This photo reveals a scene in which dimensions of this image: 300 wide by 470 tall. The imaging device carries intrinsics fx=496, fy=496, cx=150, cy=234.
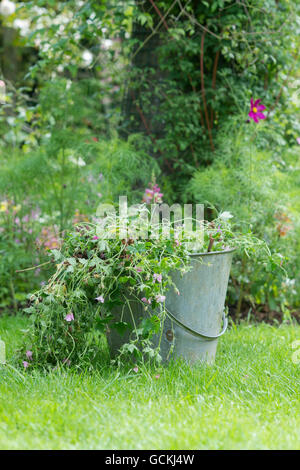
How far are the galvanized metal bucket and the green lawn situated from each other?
0.09m

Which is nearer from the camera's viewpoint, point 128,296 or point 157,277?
point 157,277

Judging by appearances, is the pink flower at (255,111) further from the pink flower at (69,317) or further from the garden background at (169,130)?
the pink flower at (69,317)

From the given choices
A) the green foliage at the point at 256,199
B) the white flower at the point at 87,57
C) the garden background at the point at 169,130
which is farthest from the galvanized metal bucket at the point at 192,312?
the white flower at the point at 87,57

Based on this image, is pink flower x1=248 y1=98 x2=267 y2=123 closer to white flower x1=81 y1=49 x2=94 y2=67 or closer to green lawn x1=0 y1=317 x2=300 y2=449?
white flower x1=81 y1=49 x2=94 y2=67

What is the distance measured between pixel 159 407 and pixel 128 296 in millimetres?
531

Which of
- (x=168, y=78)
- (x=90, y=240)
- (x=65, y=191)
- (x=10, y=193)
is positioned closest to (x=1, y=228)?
(x=10, y=193)

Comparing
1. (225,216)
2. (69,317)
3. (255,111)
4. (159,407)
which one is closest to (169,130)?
(255,111)

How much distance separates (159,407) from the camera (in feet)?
5.90

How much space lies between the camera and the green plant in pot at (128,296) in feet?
6.81

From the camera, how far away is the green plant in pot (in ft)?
6.81

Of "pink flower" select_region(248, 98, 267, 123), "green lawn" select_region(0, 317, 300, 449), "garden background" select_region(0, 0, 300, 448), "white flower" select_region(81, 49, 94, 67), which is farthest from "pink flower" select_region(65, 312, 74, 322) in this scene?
"white flower" select_region(81, 49, 94, 67)

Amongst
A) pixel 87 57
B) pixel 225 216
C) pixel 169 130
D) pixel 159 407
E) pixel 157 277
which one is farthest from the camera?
pixel 87 57

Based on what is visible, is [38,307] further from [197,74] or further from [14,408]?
[197,74]

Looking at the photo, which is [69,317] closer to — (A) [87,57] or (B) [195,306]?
(B) [195,306]
